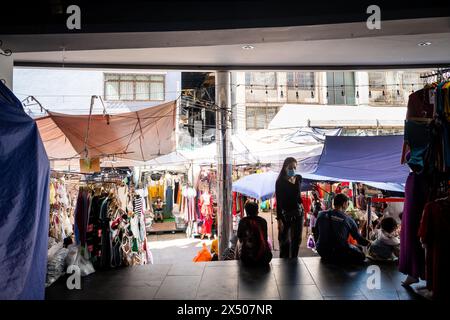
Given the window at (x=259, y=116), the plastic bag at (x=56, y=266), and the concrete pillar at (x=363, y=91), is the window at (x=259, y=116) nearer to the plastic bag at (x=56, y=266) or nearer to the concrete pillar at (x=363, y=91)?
the concrete pillar at (x=363, y=91)

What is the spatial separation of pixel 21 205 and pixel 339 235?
4.24 meters

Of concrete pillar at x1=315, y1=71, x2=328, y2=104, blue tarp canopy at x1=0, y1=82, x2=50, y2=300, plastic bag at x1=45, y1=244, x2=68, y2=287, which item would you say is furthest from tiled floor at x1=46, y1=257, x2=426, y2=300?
concrete pillar at x1=315, y1=71, x2=328, y2=104

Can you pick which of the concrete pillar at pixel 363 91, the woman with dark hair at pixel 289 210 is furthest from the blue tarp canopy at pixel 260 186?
the concrete pillar at pixel 363 91

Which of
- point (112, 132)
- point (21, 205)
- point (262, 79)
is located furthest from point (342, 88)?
point (21, 205)

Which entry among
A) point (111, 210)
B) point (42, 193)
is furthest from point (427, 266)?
point (111, 210)

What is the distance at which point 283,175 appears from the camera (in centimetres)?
591

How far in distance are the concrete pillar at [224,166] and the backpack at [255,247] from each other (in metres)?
1.79

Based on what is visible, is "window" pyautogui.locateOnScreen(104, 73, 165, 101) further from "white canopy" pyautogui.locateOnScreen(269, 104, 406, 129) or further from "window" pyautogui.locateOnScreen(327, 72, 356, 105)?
"window" pyautogui.locateOnScreen(327, 72, 356, 105)

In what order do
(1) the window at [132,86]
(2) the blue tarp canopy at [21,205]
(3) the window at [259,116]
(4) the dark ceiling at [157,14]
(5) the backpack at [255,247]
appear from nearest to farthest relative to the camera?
(2) the blue tarp canopy at [21,205]
(4) the dark ceiling at [157,14]
(5) the backpack at [255,247]
(1) the window at [132,86]
(3) the window at [259,116]

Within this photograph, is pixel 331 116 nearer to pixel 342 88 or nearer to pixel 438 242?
pixel 342 88

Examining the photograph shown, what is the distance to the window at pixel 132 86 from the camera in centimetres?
1512
